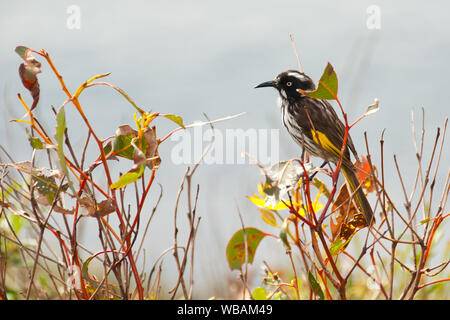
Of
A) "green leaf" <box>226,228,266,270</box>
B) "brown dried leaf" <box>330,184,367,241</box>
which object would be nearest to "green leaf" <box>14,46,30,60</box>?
"green leaf" <box>226,228,266,270</box>

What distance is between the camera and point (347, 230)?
1.99 meters

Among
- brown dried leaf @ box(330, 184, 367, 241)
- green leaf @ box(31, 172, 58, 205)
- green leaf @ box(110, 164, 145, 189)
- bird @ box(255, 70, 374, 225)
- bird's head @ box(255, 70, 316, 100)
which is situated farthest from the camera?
bird's head @ box(255, 70, 316, 100)

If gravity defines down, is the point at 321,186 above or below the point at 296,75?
below

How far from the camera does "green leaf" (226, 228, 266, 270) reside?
214cm

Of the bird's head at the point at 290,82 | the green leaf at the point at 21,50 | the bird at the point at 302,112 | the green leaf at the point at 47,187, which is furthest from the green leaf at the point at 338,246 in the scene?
the bird's head at the point at 290,82

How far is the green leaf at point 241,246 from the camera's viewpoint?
2.14 m

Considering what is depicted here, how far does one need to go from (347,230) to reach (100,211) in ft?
3.06

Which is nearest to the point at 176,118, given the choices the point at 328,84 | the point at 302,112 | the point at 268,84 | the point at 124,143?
the point at 124,143

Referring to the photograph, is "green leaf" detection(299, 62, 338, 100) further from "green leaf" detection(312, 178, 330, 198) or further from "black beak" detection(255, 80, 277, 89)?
"black beak" detection(255, 80, 277, 89)

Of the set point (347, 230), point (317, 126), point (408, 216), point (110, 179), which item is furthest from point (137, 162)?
point (317, 126)

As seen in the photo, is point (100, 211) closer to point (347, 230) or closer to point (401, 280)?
point (347, 230)

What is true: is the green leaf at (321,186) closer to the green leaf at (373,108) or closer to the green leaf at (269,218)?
the green leaf at (269,218)

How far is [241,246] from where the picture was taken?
215cm

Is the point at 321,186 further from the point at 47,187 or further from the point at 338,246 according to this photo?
the point at 47,187
